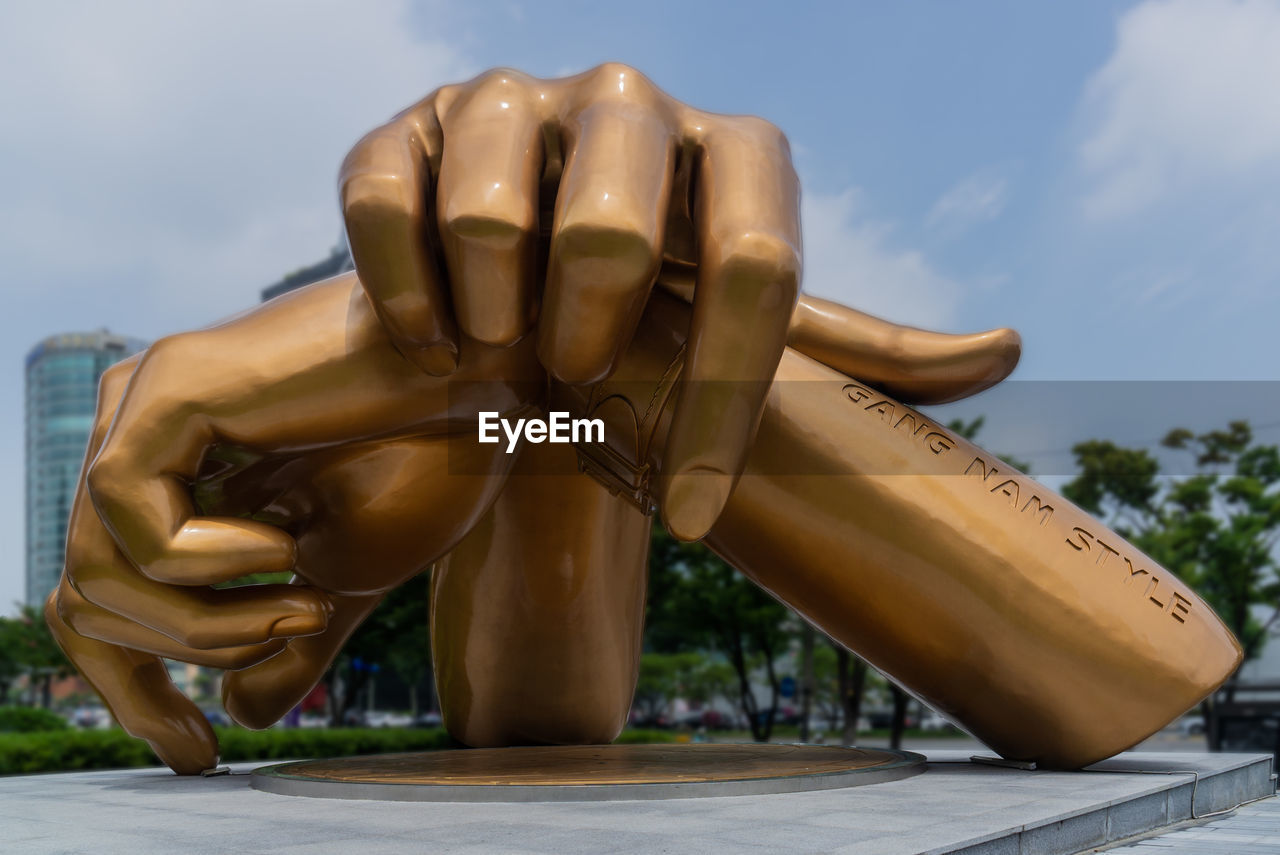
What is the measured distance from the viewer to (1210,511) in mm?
25500

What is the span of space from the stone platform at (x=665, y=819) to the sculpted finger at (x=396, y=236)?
2.19 meters

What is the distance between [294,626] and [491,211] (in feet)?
7.63

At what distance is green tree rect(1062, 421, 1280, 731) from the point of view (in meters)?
24.6

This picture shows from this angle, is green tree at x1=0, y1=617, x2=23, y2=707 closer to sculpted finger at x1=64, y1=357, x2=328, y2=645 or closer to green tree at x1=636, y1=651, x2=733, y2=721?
green tree at x1=636, y1=651, x2=733, y2=721

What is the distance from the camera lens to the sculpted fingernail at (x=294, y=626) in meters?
6.17

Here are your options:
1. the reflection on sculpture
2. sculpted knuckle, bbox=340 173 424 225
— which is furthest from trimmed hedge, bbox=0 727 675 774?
sculpted knuckle, bbox=340 173 424 225

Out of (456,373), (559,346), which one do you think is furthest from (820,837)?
(456,373)

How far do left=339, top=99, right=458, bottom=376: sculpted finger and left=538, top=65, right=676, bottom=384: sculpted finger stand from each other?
0.53 metres

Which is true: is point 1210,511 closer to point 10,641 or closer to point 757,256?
point 757,256

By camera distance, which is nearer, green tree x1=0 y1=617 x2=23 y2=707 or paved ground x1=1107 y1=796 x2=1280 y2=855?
paved ground x1=1107 y1=796 x2=1280 y2=855

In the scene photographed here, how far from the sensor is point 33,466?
84562 millimetres

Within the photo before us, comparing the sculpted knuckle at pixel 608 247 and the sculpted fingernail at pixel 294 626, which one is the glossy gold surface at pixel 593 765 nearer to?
the sculpted fingernail at pixel 294 626

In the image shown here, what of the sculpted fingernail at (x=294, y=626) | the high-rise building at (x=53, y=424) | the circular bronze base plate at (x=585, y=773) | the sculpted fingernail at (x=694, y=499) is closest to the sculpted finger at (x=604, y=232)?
the sculpted fingernail at (x=694, y=499)

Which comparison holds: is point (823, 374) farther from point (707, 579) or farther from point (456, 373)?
point (707, 579)
